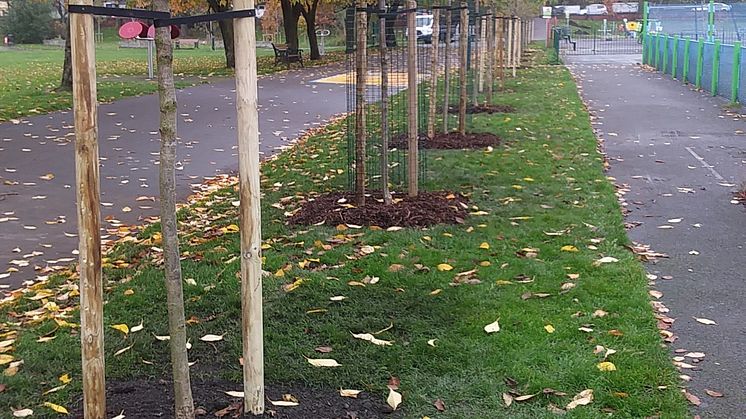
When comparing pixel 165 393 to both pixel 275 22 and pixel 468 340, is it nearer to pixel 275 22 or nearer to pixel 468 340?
pixel 468 340

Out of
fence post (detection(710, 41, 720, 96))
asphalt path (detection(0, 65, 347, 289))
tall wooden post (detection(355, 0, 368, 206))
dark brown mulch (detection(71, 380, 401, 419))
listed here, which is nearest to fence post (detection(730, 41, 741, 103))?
fence post (detection(710, 41, 720, 96))

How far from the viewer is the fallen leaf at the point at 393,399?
4207 mm

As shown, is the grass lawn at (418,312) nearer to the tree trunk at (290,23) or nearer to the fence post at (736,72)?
the fence post at (736,72)

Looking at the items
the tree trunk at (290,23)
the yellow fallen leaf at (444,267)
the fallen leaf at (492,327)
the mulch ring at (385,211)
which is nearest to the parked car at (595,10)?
the tree trunk at (290,23)

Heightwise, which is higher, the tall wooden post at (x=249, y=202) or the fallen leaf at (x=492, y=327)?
the tall wooden post at (x=249, y=202)

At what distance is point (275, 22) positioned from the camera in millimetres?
62375

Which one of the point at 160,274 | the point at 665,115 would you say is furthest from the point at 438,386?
the point at 665,115

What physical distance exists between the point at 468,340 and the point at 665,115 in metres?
13.9

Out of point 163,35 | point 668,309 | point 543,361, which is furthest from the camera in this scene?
point 668,309

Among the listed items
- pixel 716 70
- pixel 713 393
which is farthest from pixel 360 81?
pixel 716 70

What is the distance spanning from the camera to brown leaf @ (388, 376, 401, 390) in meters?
4.41

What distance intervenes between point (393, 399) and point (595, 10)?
77.0 metres

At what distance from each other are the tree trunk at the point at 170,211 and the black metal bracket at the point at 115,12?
0.20 ft

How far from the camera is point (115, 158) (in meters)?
12.5
